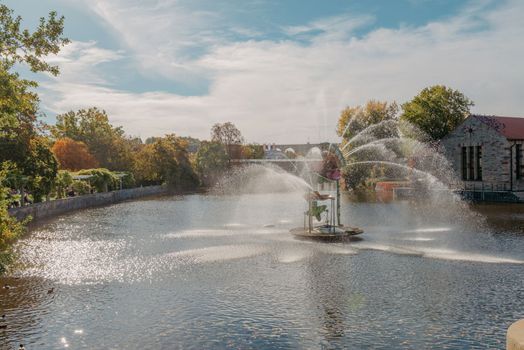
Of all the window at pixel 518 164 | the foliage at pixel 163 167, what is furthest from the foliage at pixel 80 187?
the window at pixel 518 164

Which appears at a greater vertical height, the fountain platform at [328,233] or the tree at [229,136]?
the tree at [229,136]

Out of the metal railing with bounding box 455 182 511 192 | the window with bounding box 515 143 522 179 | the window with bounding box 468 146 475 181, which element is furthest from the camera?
the window with bounding box 468 146 475 181

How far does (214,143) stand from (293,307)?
12596cm

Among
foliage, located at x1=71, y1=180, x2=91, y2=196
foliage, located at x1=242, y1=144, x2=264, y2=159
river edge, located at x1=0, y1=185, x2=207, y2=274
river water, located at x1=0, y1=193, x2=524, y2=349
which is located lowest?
river water, located at x1=0, y1=193, x2=524, y2=349

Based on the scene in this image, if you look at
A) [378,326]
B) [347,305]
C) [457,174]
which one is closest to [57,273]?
[347,305]

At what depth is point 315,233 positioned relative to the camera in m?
36.2

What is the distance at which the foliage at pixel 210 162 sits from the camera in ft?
461

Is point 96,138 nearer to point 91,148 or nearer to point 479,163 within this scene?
point 91,148

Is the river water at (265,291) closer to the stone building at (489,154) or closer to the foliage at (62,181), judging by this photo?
the foliage at (62,181)

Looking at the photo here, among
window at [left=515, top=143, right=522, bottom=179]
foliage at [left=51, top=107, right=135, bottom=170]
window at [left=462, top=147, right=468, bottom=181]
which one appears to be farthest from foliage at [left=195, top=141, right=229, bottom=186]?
window at [left=515, top=143, right=522, bottom=179]

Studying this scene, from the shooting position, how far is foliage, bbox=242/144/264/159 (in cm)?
17329

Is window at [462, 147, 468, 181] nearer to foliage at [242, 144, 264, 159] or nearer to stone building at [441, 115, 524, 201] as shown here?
stone building at [441, 115, 524, 201]

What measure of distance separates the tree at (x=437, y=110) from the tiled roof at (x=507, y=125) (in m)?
14.3

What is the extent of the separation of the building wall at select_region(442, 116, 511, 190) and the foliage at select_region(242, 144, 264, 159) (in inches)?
3627
